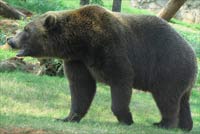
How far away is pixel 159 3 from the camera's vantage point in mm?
39906

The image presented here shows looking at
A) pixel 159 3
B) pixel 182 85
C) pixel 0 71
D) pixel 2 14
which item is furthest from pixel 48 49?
Answer: pixel 159 3

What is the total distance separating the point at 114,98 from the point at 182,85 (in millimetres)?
1172

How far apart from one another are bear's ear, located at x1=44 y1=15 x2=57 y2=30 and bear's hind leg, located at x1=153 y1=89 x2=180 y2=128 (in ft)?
6.57

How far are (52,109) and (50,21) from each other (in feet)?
7.15

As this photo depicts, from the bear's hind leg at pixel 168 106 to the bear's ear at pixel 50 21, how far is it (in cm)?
200

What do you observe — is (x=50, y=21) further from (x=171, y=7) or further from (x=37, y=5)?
(x=37, y=5)

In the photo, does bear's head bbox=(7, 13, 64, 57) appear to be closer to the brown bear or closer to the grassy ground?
the brown bear

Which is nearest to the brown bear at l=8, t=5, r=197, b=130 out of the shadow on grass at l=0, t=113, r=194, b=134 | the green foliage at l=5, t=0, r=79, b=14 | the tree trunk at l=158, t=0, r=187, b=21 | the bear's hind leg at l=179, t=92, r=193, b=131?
the bear's hind leg at l=179, t=92, r=193, b=131

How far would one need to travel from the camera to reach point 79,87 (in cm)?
911

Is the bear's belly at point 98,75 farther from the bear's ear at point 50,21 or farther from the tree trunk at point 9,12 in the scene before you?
the tree trunk at point 9,12

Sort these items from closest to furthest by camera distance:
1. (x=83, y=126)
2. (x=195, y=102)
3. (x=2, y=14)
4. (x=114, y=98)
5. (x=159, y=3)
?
(x=83, y=126)
(x=114, y=98)
(x=195, y=102)
(x=2, y=14)
(x=159, y=3)

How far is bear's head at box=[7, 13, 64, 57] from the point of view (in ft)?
29.2

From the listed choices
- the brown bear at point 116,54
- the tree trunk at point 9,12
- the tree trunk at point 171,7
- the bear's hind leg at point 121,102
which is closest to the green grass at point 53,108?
the bear's hind leg at point 121,102

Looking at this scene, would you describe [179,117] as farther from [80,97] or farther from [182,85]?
[80,97]
